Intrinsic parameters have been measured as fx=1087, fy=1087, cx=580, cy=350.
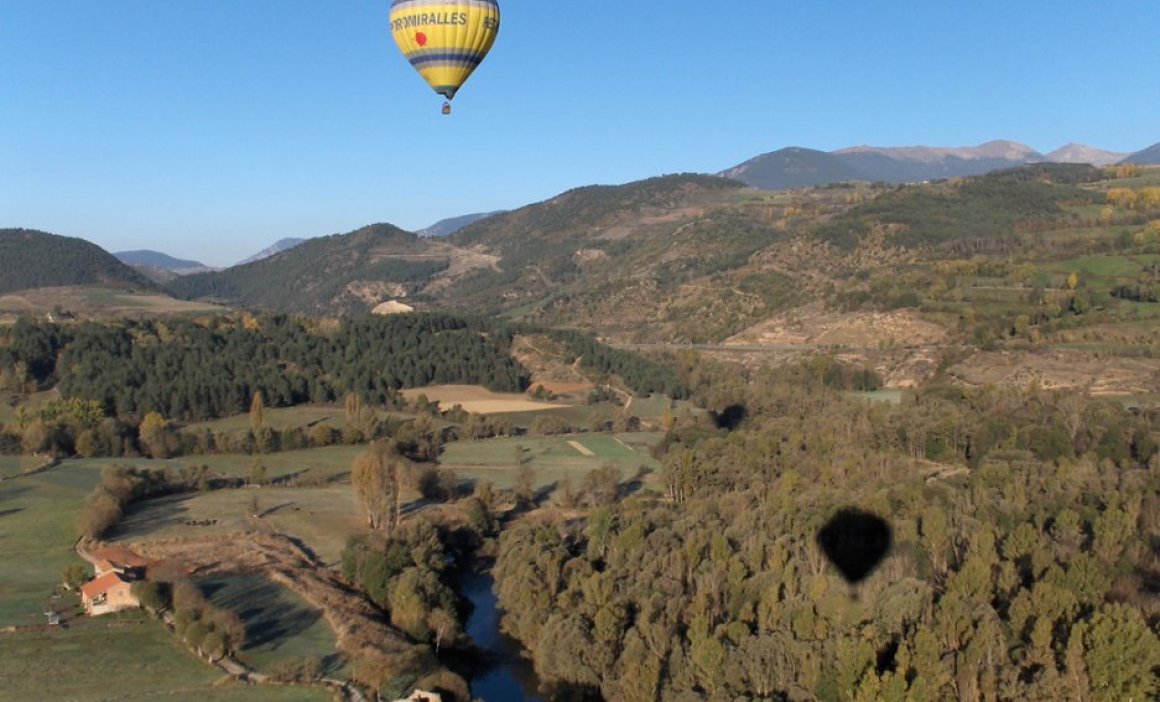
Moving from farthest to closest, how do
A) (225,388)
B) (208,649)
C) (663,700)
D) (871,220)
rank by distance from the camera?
1. (871,220)
2. (225,388)
3. (208,649)
4. (663,700)

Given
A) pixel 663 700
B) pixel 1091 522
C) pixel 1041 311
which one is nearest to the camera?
pixel 663 700

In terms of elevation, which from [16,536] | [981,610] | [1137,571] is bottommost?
[1137,571]

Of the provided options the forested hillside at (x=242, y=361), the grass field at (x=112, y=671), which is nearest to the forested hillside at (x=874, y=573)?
the grass field at (x=112, y=671)

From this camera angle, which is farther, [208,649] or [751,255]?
[751,255]

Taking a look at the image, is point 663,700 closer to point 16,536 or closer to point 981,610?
point 981,610

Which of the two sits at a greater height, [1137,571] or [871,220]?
[871,220]

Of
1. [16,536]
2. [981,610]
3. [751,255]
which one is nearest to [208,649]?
[16,536]

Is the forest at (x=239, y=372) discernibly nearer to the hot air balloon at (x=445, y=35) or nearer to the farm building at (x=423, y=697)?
the hot air balloon at (x=445, y=35)
